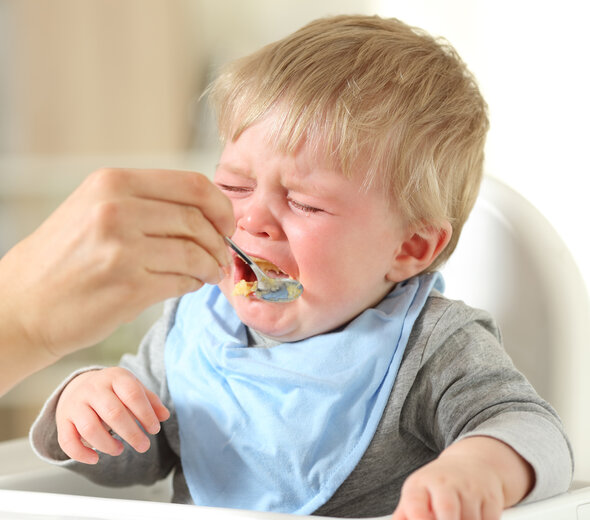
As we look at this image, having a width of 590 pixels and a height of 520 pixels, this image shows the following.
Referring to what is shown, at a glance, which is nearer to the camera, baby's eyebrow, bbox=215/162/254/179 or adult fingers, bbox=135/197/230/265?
adult fingers, bbox=135/197/230/265

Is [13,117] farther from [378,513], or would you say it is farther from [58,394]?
[378,513]

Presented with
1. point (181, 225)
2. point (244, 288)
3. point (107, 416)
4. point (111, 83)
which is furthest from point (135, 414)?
point (111, 83)

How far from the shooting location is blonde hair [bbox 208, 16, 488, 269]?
812 mm

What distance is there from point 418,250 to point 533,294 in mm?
155

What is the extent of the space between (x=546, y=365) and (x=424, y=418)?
19 cm

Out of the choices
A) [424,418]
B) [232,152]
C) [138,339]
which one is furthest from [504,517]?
[138,339]

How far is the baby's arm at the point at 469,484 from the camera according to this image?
1.71ft

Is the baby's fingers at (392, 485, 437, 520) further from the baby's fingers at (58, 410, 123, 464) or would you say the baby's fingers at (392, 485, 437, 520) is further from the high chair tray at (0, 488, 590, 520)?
the baby's fingers at (58, 410, 123, 464)

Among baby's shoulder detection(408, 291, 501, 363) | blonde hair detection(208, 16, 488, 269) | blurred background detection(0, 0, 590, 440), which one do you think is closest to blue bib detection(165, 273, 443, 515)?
baby's shoulder detection(408, 291, 501, 363)

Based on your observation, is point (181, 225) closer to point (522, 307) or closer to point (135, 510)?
point (135, 510)

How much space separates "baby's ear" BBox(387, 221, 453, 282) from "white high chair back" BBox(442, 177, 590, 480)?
→ 0.38 feet

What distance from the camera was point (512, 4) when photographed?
1621 mm

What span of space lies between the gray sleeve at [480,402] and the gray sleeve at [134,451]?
314mm

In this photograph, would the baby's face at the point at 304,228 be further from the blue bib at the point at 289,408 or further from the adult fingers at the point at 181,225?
the adult fingers at the point at 181,225
